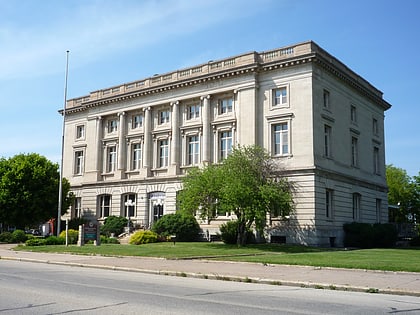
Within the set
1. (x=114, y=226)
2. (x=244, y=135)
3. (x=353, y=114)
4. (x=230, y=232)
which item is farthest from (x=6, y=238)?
(x=353, y=114)

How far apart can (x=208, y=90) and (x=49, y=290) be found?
34124mm

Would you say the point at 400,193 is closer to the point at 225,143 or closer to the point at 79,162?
the point at 225,143

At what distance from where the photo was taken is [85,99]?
56469mm

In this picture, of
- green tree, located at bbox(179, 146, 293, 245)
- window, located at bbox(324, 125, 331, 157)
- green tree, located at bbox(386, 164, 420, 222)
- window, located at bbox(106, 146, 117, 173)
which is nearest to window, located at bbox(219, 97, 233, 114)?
window, located at bbox(324, 125, 331, 157)

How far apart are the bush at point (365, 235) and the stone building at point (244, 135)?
0.91m

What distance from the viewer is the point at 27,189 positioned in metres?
46.7

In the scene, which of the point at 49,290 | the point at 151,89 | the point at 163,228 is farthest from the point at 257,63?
the point at 49,290

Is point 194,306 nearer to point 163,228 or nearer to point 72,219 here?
point 163,228

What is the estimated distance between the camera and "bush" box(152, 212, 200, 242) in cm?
4138

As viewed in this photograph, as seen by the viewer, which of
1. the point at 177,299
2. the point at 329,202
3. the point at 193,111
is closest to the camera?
the point at 177,299

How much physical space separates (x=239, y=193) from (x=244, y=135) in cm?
1104

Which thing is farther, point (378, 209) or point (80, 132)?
point (80, 132)

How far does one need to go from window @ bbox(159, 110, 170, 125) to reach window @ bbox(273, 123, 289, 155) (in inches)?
507

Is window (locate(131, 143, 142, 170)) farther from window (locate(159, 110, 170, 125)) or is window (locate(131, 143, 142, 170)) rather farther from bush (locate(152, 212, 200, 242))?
bush (locate(152, 212, 200, 242))
